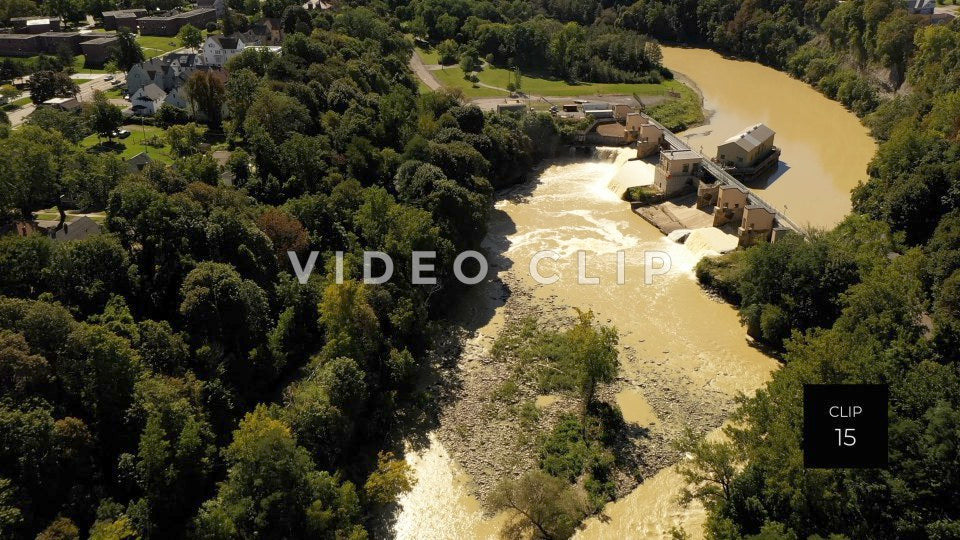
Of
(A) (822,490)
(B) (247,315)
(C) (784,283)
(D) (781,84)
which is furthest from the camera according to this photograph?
(D) (781,84)

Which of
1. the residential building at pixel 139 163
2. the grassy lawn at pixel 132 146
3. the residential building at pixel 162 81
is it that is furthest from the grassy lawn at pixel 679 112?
the residential building at pixel 139 163

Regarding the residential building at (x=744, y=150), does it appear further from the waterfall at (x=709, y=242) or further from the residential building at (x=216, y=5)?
the residential building at (x=216, y=5)

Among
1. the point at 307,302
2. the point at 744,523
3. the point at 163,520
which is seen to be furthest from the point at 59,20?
the point at 744,523

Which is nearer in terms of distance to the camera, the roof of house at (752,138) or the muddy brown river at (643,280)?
the muddy brown river at (643,280)

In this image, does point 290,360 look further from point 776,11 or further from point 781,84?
point 776,11

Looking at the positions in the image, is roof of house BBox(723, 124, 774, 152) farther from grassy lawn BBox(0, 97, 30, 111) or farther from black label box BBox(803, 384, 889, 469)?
grassy lawn BBox(0, 97, 30, 111)

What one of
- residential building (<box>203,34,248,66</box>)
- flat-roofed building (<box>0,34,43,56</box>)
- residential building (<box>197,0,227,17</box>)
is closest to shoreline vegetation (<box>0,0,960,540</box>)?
residential building (<box>203,34,248,66</box>)
